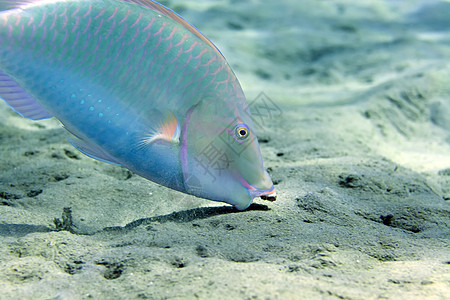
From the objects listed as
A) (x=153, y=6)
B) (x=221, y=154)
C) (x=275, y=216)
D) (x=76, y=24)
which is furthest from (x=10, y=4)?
(x=275, y=216)

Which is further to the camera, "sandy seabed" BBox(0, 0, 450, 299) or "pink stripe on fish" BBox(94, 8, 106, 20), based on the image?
"pink stripe on fish" BBox(94, 8, 106, 20)

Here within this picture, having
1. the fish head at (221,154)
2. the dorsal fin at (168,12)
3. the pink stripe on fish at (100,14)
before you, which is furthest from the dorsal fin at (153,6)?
the fish head at (221,154)

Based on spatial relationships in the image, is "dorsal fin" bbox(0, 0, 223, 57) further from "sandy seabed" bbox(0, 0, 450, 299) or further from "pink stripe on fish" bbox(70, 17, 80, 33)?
"sandy seabed" bbox(0, 0, 450, 299)

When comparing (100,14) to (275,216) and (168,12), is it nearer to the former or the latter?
(168,12)

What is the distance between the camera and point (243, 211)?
2.22 meters

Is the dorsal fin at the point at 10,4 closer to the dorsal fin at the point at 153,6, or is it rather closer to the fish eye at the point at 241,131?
the dorsal fin at the point at 153,6

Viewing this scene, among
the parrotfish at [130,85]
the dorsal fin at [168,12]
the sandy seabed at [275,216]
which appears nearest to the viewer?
the sandy seabed at [275,216]

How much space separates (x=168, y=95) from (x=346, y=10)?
8549mm

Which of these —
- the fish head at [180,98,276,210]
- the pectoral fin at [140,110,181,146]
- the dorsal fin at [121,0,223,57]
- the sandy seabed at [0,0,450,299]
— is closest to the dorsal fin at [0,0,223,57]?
the dorsal fin at [121,0,223,57]

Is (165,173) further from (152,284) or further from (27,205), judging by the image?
(27,205)

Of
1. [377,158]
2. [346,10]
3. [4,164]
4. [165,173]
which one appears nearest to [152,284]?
[165,173]

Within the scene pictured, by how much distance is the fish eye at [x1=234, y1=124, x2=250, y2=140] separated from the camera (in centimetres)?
191

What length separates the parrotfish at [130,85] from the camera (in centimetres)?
179

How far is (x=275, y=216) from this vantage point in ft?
7.14
